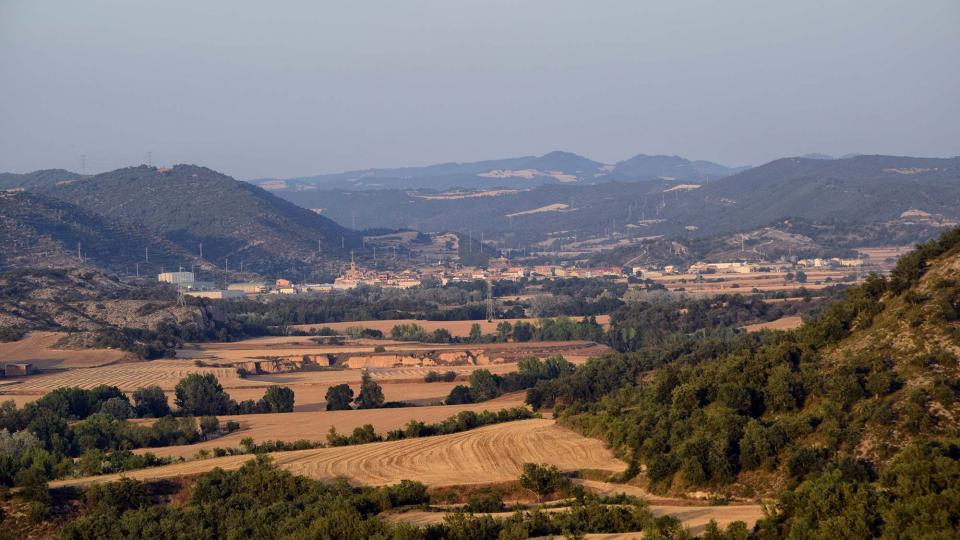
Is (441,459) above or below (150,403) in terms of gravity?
above

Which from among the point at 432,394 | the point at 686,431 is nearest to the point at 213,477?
the point at 686,431

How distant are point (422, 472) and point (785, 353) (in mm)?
11019

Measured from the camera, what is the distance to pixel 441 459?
3838cm

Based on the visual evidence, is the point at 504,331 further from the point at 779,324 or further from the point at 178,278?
the point at 178,278

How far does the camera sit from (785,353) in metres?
38.9

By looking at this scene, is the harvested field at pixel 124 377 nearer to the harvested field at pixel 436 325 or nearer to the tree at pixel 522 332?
the tree at pixel 522 332

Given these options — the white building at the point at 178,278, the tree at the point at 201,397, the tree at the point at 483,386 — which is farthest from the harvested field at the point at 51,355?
the white building at the point at 178,278

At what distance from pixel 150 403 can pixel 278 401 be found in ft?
17.1

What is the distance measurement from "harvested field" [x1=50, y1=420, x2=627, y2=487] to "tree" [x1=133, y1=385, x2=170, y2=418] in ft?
51.5

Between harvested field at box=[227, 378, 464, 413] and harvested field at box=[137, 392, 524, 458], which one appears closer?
harvested field at box=[137, 392, 524, 458]

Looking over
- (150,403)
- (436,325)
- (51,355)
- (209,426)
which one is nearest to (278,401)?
(150,403)

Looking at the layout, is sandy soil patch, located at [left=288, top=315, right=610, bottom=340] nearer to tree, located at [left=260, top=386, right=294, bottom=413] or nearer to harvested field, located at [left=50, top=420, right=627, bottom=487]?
tree, located at [left=260, top=386, right=294, bottom=413]

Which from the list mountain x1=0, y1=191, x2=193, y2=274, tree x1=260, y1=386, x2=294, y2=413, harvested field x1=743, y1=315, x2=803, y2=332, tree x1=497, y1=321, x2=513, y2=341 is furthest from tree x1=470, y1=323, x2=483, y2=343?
mountain x1=0, y1=191, x2=193, y2=274

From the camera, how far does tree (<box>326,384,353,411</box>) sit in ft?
188
